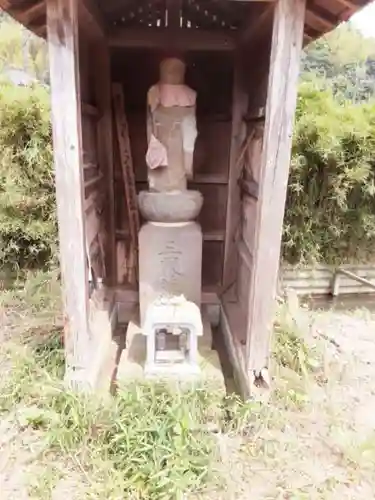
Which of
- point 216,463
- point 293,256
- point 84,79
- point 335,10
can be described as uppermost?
point 335,10

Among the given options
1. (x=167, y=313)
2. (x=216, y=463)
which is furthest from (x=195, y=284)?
(x=216, y=463)

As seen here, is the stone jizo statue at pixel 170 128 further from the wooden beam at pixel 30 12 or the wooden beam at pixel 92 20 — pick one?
the wooden beam at pixel 30 12

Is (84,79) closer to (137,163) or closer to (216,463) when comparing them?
(137,163)

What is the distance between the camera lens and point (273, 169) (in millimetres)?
2418

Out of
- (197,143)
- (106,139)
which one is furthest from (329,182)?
(106,139)

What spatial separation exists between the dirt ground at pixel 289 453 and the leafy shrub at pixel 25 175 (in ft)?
5.53

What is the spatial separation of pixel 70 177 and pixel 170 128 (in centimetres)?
103

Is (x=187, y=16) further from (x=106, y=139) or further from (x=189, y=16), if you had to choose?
(x=106, y=139)

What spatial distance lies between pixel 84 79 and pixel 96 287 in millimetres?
1496

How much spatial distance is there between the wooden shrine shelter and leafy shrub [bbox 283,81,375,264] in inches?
37.1

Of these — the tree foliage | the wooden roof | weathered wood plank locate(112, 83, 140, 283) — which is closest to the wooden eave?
the wooden roof

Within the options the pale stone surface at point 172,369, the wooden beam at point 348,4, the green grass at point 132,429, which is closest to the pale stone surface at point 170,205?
the pale stone surface at point 172,369

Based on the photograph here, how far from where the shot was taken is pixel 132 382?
271cm

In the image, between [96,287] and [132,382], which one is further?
[96,287]
